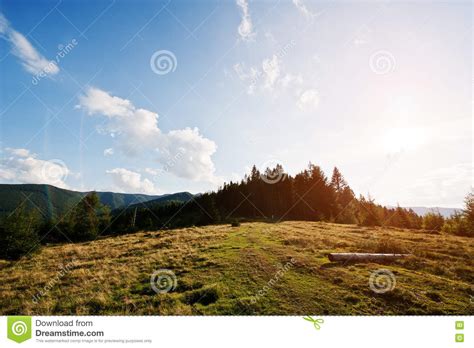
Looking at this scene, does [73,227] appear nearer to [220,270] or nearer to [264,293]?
[220,270]

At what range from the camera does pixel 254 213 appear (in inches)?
2827

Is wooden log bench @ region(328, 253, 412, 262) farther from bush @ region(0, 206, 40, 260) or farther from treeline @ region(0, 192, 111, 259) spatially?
treeline @ region(0, 192, 111, 259)

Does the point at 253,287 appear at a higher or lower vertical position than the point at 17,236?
lower

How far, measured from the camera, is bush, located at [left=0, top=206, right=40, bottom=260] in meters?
20.1

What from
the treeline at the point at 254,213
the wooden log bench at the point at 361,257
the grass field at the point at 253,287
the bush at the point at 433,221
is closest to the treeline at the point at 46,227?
the treeline at the point at 254,213

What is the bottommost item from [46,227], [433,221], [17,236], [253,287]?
[433,221]

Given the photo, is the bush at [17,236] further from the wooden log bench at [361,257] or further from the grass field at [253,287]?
the wooden log bench at [361,257]

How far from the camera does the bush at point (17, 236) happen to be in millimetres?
20141

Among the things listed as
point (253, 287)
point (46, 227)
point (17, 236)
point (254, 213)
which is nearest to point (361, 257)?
point (253, 287)

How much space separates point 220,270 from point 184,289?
246 centimetres

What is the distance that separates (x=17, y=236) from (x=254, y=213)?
189 ft

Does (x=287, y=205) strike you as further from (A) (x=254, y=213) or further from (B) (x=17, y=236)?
(B) (x=17, y=236)
